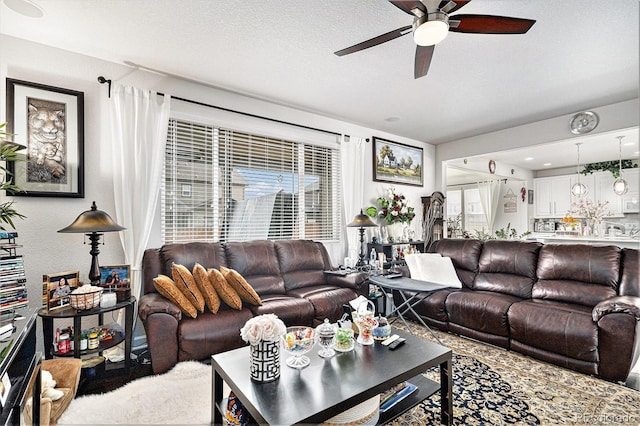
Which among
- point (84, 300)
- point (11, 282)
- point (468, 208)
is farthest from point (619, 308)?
point (468, 208)

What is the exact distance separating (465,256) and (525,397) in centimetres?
202

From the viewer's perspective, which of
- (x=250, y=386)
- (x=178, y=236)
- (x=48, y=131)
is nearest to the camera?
(x=250, y=386)

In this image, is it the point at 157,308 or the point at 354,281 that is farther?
the point at 354,281

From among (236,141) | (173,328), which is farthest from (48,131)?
(173,328)

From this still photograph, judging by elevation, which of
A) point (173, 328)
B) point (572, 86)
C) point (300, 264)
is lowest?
point (173, 328)

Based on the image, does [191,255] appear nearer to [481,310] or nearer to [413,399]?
[413,399]

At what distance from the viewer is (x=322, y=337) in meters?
1.84

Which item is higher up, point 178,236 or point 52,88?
point 52,88

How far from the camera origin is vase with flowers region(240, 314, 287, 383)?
1.50m

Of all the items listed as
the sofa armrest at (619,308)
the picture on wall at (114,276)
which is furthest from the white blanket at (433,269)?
the picture on wall at (114,276)

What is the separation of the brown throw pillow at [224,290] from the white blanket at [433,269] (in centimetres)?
222

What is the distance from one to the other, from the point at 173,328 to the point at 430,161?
16.4 ft

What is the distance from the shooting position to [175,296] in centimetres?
243

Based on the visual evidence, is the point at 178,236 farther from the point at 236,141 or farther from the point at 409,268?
the point at 409,268
